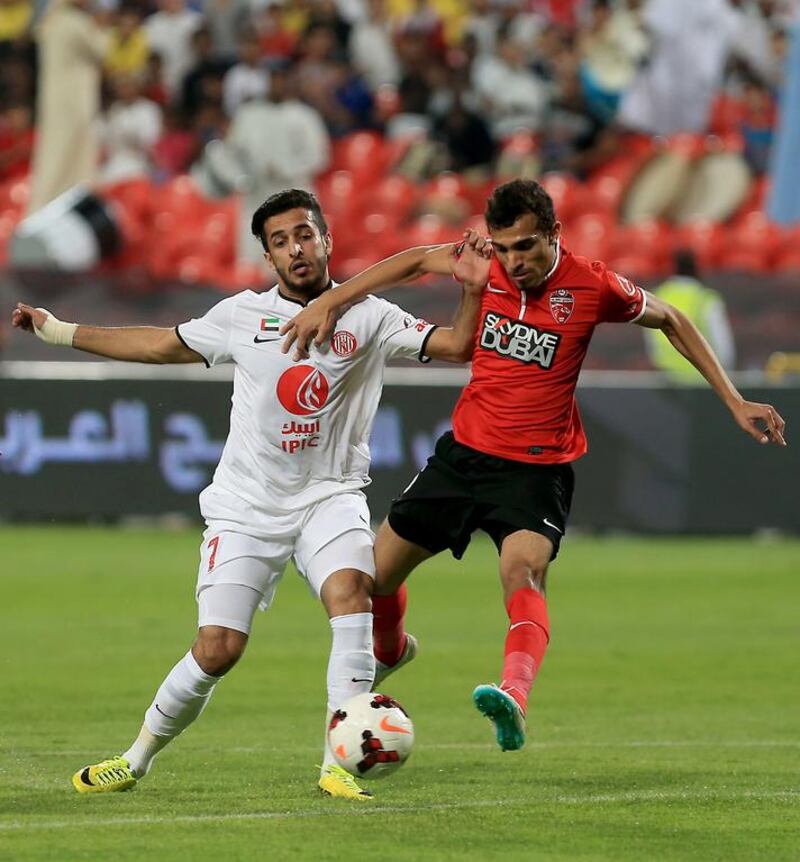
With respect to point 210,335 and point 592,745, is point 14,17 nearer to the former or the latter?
point 592,745

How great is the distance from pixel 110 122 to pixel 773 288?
8791mm

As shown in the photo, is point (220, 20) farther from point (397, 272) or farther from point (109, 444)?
point (397, 272)

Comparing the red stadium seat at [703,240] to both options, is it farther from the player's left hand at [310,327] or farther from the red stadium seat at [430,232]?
the player's left hand at [310,327]

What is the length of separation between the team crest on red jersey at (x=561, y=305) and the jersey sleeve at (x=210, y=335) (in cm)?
118

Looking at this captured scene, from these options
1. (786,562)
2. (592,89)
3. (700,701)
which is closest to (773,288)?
(786,562)

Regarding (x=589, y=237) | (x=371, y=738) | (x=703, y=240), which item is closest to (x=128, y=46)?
(x=589, y=237)

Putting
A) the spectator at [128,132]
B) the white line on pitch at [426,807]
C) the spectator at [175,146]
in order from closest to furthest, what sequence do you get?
the white line on pitch at [426,807] → the spectator at [128,132] → the spectator at [175,146]

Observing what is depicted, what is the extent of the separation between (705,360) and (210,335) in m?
1.79

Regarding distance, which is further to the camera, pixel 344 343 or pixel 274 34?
pixel 274 34

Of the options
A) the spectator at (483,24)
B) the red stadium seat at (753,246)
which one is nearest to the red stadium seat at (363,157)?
the spectator at (483,24)

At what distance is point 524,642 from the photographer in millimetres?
6887

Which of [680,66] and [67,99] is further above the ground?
[680,66]

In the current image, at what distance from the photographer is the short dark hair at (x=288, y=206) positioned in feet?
22.4

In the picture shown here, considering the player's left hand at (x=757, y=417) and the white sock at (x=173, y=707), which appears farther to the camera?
the player's left hand at (x=757, y=417)
